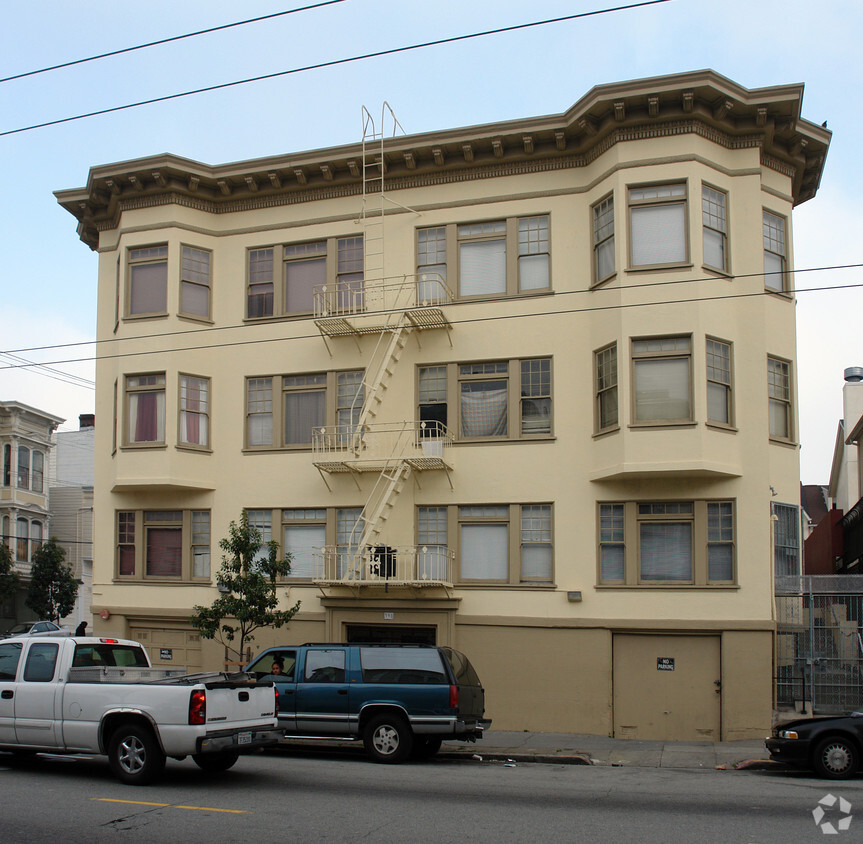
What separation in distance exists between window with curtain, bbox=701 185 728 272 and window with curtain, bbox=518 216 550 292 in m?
3.41

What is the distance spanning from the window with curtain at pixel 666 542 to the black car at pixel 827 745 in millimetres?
5777

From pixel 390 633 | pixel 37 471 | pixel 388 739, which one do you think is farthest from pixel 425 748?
pixel 37 471

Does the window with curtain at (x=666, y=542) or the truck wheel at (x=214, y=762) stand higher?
the window with curtain at (x=666, y=542)

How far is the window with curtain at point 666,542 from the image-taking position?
19.7 m

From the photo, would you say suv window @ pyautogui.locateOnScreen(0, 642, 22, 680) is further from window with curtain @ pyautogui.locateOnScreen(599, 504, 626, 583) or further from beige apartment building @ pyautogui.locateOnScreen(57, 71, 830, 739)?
window with curtain @ pyautogui.locateOnScreen(599, 504, 626, 583)

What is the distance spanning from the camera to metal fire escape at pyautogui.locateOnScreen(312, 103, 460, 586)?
2128 cm

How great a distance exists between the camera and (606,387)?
2031cm

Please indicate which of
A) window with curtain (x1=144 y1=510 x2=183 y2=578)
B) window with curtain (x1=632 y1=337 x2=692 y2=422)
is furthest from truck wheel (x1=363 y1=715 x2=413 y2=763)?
window with curtain (x1=144 y1=510 x2=183 y2=578)

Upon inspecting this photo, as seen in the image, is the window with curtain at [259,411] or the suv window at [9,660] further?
the window with curtain at [259,411]

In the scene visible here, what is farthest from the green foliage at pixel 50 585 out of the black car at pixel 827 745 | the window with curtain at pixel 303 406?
the black car at pixel 827 745

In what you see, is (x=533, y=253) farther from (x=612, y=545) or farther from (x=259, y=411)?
(x=259, y=411)

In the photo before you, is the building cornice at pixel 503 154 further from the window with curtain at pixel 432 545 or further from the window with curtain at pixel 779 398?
the window with curtain at pixel 432 545

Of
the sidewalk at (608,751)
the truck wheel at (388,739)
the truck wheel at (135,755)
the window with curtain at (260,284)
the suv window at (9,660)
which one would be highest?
the window with curtain at (260,284)

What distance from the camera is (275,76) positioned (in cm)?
1413
